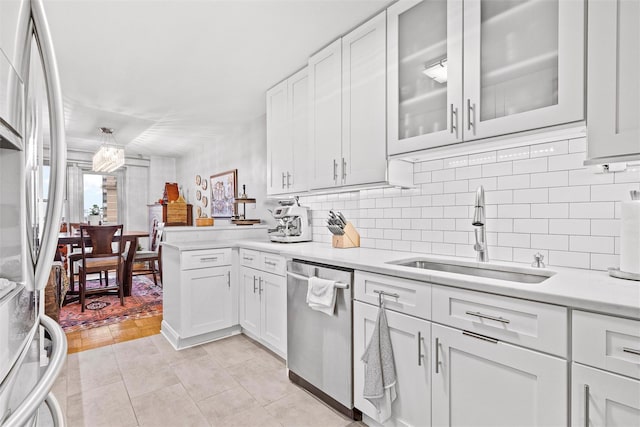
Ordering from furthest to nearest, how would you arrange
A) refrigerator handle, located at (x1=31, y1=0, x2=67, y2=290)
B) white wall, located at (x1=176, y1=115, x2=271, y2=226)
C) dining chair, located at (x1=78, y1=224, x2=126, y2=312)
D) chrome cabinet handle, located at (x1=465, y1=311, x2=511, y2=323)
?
white wall, located at (x1=176, y1=115, x2=271, y2=226)
dining chair, located at (x1=78, y1=224, x2=126, y2=312)
chrome cabinet handle, located at (x1=465, y1=311, x2=511, y2=323)
refrigerator handle, located at (x1=31, y1=0, x2=67, y2=290)

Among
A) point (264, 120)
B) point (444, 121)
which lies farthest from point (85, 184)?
point (444, 121)

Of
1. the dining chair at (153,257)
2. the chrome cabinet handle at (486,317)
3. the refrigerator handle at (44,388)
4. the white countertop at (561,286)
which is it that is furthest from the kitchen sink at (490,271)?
the dining chair at (153,257)

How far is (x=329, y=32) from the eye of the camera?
90.7 inches

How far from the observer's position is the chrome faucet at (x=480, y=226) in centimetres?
171

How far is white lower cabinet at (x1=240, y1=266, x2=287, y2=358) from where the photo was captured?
2432 millimetres

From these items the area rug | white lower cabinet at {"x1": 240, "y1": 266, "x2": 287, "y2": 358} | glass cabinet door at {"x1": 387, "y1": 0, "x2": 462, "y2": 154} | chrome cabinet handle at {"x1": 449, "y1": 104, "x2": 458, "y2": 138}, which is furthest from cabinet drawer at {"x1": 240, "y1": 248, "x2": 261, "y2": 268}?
chrome cabinet handle at {"x1": 449, "y1": 104, "x2": 458, "y2": 138}

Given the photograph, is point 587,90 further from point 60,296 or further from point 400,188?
point 60,296

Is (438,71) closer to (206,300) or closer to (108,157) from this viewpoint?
(206,300)

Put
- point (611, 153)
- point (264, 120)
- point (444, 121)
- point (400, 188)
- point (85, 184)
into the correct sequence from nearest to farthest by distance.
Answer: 1. point (611, 153)
2. point (444, 121)
3. point (400, 188)
4. point (264, 120)
5. point (85, 184)

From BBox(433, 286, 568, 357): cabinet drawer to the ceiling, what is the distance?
1.81 meters

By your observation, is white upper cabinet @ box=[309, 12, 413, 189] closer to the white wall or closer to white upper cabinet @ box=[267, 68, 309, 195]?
white upper cabinet @ box=[267, 68, 309, 195]

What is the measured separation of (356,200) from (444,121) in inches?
42.4

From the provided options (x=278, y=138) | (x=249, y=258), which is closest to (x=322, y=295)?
(x=249, y=258)

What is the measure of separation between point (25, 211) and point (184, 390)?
1.93 metres
